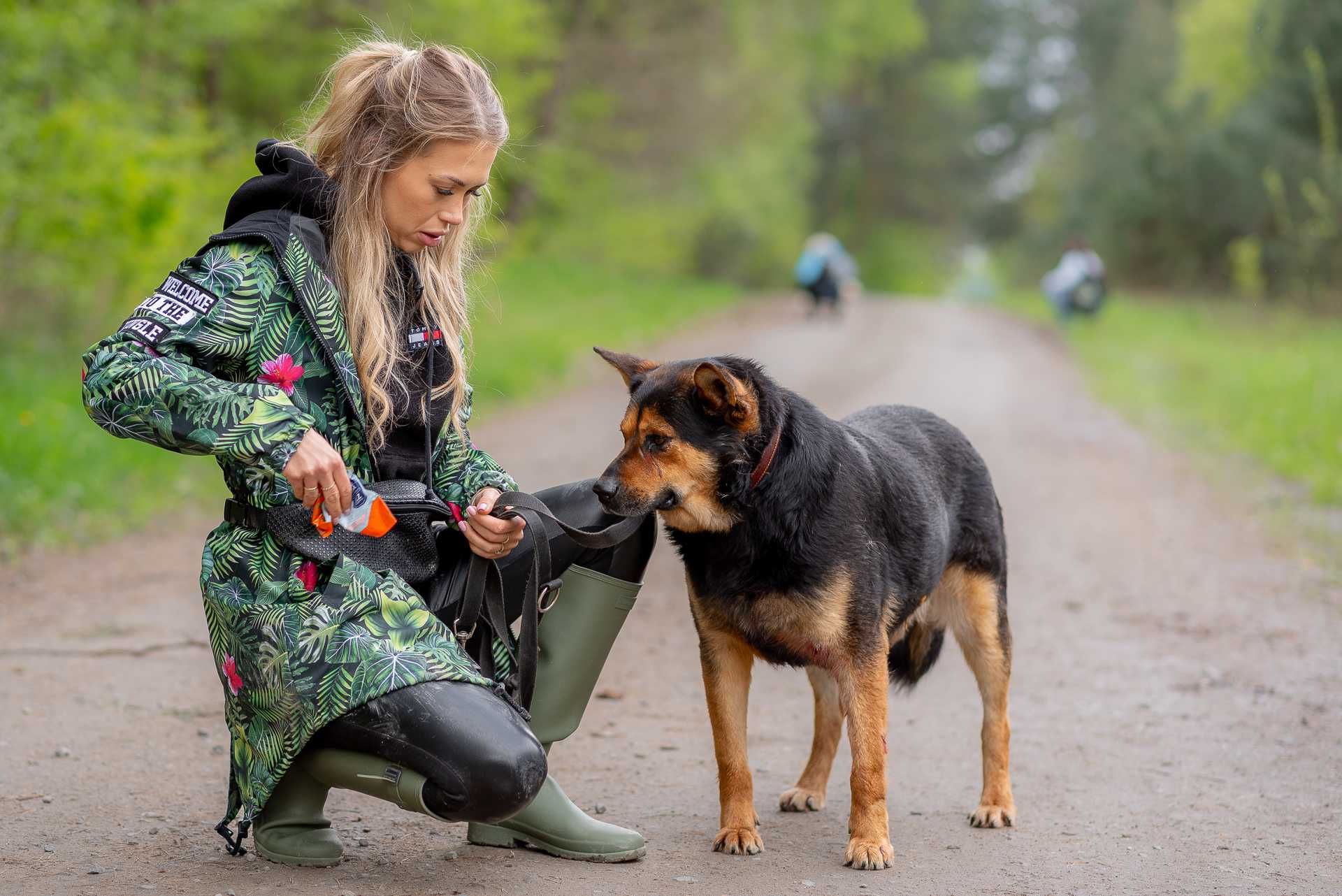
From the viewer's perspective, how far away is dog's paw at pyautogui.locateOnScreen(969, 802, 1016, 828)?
14.2 ft

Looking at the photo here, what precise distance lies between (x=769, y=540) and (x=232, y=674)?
154cm

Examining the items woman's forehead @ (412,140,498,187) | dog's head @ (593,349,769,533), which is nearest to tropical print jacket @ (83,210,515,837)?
woman's forehead @ (412,140,498,187)

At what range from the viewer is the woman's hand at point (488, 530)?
375cm

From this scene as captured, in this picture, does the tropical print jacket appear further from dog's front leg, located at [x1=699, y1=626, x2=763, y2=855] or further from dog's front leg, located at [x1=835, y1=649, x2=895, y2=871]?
dog's front leg, located at [x1=835, y1=649, x2=895, y2=871]

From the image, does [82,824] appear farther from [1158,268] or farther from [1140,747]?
[1158,268]

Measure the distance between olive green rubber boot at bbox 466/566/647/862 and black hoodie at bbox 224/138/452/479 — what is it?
608mm

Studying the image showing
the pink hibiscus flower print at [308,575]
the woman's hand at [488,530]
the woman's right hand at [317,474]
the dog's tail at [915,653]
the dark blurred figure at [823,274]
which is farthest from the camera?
the dark blurred figure at [823,274]

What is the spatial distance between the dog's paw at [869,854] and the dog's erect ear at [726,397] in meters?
1.27

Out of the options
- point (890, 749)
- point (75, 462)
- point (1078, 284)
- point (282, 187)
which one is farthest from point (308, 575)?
point (1078, 284)

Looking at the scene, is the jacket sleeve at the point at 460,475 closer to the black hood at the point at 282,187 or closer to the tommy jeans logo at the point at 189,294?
the black hood at the point at 282,187

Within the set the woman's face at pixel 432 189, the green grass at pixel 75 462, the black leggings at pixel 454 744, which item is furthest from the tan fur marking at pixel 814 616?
the woman's face at pixel 432 189

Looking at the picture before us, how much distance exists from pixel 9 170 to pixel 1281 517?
10340mm

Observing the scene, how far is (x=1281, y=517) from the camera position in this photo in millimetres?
9719

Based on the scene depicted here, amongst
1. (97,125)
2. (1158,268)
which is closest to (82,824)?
(97,125)
